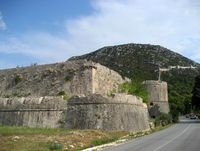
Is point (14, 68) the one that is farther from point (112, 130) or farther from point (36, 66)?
point (112, 130)

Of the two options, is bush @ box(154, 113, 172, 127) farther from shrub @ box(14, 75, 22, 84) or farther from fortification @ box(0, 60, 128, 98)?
shrub @ box(14, 75, 22, 84)

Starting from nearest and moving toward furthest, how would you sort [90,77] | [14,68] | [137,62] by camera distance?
[90,77]
[14,68]
[137,62]

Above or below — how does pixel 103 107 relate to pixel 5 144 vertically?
above

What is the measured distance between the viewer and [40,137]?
2325 centimetres

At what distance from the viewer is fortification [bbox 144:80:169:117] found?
73.6 metres

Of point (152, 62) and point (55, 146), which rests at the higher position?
point (152, 62)

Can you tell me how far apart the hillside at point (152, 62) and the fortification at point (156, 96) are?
26.1 m

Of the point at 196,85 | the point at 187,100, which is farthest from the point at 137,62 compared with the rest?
the point at 196,85

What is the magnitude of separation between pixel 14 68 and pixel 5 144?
26.9 metres

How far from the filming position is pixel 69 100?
35.7 meters

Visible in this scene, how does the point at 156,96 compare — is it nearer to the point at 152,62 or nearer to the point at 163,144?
the point at 152,62

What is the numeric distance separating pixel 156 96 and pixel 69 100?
1607 inches

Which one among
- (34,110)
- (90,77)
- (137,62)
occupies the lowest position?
(34,110)

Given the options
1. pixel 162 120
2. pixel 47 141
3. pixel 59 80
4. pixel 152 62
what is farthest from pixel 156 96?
pixel 47 141
